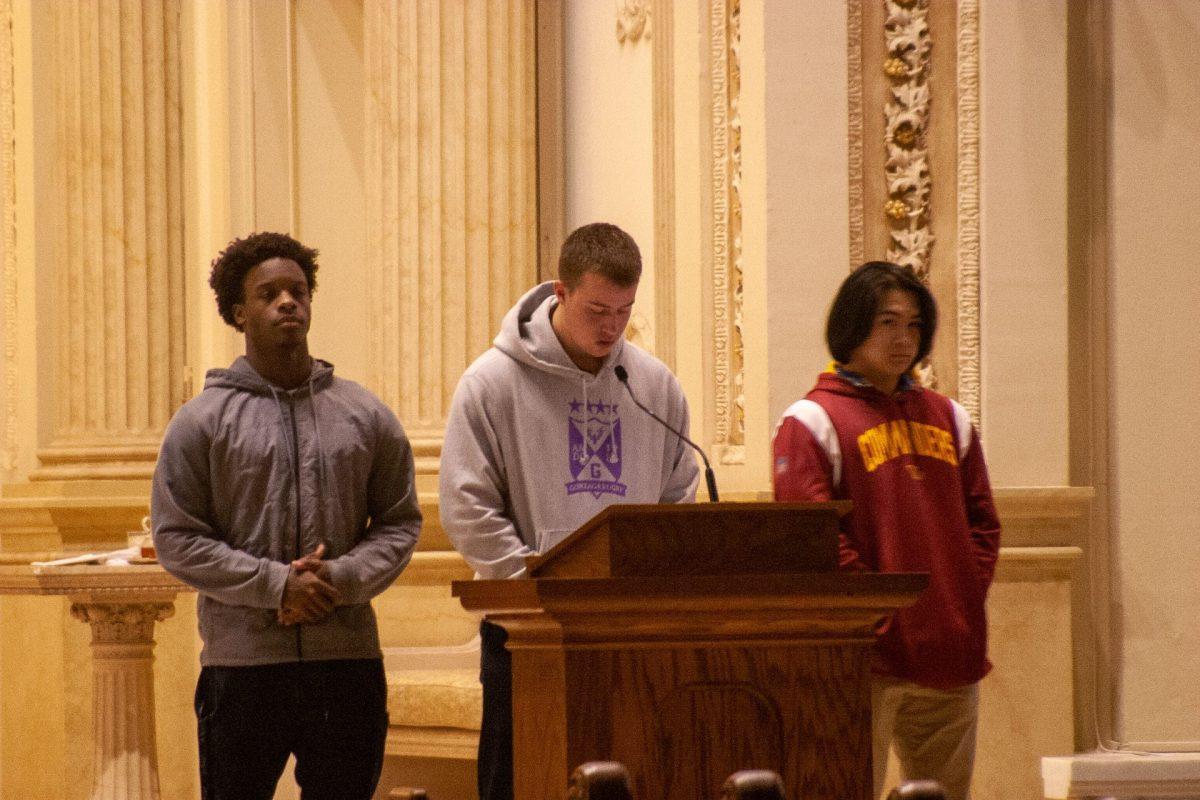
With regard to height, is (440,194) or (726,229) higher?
(440,194)

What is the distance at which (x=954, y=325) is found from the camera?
590 centimetres

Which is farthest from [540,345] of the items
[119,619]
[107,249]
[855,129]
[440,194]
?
[107,249]

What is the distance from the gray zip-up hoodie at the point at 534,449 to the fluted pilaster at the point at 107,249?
4.39m

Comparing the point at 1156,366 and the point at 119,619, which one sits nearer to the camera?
the point at 1156,366

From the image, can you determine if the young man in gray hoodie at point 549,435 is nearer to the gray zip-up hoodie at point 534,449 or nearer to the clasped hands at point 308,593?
the gray zip-up hoodie at point 534,449

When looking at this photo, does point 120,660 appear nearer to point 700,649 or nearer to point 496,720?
point 496,720

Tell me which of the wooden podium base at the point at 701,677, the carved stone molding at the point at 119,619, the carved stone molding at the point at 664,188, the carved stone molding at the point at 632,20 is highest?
the carved stone molding at the point at 632,20

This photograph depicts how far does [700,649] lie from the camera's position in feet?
9.89

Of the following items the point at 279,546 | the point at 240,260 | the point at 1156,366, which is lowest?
the point at 279,546

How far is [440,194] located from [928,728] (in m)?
4.21

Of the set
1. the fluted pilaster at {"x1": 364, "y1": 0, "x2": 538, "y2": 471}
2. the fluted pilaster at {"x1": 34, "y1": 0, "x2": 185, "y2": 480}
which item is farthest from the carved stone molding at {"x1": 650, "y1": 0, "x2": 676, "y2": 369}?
the fluted pilaster at {"x1": 34, "y1": 0, "x2": 185, "y2": 480}

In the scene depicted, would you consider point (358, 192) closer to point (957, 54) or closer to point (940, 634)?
point (957, 54)

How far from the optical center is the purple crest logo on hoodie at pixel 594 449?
3961 mm

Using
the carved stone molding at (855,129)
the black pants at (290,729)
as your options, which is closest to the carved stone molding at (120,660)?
the black pants at (290,729)
